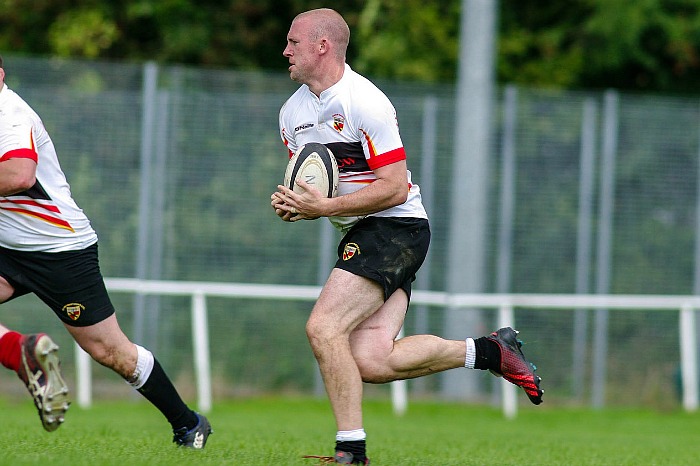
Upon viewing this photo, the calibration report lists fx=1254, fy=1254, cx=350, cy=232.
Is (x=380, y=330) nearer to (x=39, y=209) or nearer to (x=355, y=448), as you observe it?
(x=355, y=448)

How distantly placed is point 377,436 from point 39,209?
148 inches

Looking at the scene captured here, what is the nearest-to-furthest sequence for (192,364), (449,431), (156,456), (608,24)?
(156,456), (449,431), (192,364), (608,24)

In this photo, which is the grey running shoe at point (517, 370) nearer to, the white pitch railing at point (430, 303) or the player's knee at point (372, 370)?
the player's knee at point (372, 370)

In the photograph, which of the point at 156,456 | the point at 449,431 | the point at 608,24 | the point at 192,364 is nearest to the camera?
the point at 156,456

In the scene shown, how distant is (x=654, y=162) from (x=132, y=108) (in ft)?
18.5

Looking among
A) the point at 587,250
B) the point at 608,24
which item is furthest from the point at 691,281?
the point at 608,24

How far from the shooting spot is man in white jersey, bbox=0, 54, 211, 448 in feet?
20.7

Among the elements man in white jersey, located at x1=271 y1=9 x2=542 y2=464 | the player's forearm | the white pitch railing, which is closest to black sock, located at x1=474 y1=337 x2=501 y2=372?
man in white jersey, located at x1=271 y1=9 x2=542 y2=464

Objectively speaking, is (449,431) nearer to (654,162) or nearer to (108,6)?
(654,162)

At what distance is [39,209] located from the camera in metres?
6.59

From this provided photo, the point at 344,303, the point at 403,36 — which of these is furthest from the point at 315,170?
the point at 403,36

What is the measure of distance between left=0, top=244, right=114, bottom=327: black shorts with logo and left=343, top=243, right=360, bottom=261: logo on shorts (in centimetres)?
136

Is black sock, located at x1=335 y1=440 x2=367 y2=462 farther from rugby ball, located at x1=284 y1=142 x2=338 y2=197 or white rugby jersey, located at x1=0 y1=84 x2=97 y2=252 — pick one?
white rugby jersey, located at x1=0 y1=84 x2=97 y2=252

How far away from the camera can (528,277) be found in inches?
532
